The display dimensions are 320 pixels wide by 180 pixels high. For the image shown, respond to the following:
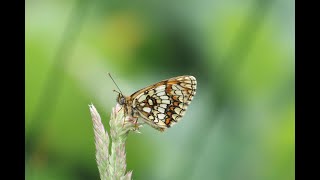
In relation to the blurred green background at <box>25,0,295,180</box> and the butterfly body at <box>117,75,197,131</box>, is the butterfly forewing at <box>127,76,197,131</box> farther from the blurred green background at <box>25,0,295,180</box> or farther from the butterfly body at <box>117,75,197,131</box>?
the blurred green background at <box>25,0,295,180</box>

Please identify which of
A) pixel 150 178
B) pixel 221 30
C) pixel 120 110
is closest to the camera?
pixel 120 110

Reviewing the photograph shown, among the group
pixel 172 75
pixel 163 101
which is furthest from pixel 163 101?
pixel 172 75

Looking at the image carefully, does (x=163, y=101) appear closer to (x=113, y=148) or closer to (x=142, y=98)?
(x=142, y=98)

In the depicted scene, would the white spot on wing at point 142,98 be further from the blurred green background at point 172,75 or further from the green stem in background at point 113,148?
the blurred green background at point 172,75

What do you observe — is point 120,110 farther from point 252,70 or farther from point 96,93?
point 252,70

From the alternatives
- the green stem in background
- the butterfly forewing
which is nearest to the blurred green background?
the butterfly forewing

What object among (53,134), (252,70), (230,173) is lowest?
(230,173)

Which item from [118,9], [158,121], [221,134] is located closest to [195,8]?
[118,9]

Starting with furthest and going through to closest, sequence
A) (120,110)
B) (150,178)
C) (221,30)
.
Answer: (221,30) < (150,178) < (120,110)
